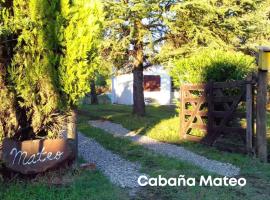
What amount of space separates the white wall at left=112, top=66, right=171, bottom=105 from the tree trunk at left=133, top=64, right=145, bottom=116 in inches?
465

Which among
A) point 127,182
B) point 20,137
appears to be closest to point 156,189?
point 127,182

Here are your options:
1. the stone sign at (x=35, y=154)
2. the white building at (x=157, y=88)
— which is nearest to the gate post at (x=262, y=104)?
the stone sign at (x=35, y=154)

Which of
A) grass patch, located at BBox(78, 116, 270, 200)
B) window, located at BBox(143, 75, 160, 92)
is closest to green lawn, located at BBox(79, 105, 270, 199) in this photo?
grass patch, located at BBox(78, 116, 270, 200)

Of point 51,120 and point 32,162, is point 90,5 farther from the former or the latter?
point 32,162

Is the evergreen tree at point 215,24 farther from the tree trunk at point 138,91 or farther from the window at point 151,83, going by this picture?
the window at point 151,83

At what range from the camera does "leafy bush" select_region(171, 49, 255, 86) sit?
12.0 metres

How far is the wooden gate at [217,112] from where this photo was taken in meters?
9.23

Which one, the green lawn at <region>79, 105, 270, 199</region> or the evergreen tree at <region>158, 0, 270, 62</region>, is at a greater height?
the evergreen tree at <region>158, 0, 270, 62</region>

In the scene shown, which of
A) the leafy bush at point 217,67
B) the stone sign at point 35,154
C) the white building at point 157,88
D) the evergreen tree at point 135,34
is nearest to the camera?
the stone sign at point 35,154

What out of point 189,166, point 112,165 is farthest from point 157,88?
point 189,166

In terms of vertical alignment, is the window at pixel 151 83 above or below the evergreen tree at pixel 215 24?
below

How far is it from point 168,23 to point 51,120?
9332 mm

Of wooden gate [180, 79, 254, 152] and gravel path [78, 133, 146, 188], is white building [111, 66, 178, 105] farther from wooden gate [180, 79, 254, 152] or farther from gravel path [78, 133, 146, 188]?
gravel path [78, 133, 146, 188]

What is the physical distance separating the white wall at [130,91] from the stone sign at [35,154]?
24571 mm
